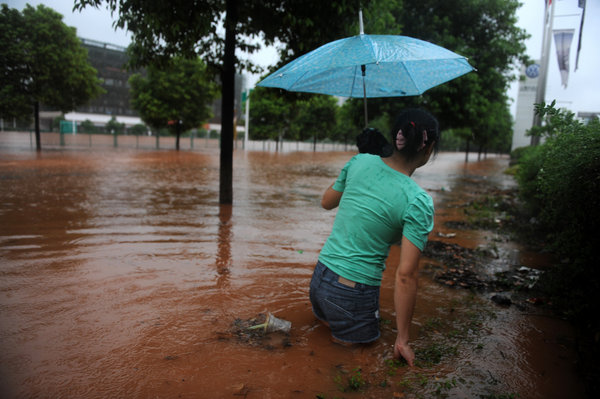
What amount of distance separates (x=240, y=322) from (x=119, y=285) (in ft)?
4.68

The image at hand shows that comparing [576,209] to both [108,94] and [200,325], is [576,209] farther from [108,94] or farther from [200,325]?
[108,94]

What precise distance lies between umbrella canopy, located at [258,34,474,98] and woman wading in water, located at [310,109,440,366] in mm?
801

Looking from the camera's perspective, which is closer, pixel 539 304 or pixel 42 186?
pixel 539 304

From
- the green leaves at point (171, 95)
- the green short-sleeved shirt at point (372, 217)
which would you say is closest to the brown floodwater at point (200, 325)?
the green short-sleeved shirt at point (372, 217)

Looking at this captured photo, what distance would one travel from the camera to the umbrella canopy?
2918mm

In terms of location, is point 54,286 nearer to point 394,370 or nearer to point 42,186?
point 394,370

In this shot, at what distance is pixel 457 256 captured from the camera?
17.2 feet

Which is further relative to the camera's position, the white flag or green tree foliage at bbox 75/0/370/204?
the white flag

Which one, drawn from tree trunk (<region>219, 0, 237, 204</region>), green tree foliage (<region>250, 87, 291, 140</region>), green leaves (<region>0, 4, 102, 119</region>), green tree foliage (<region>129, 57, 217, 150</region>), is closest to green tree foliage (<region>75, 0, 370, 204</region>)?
tree trunk (<region>219, 0, 237, 204</region>)

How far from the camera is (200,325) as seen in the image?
118 inches

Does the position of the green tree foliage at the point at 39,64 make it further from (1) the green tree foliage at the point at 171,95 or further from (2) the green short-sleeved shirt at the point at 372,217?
(2) the green short-sleeved shirt at the point at 372,217

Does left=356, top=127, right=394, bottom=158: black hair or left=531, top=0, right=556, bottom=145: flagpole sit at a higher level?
left=531, top=0, right=556, bottom=145: flagpole

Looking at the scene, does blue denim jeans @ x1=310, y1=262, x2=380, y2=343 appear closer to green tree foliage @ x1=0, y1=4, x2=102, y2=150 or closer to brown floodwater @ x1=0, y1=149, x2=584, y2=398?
brown floodwater @ x1=0, y1=149, x2=584, y2=398

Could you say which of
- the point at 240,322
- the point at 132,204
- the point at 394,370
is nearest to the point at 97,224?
the point at 132,204
